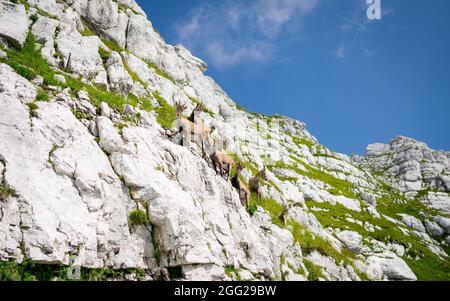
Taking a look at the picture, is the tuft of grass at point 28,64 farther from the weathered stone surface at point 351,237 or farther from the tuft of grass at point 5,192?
the weathered stone surface at point 351,237

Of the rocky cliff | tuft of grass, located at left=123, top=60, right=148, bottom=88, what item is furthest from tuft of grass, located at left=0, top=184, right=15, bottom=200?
tuft of grass, located at left=123, top=60, right=148, bottom=88

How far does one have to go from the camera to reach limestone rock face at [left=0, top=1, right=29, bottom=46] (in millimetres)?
27761

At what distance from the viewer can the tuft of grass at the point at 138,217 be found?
19.0m

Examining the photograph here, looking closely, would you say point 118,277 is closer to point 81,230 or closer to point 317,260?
point 81,230

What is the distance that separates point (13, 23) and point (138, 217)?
75.7ft

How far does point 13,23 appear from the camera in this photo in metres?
29.2

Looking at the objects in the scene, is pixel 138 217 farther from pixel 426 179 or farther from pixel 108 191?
pixel 426 179

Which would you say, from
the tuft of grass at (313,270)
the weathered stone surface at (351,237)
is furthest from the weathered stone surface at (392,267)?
the tuft of grass at (313,270)

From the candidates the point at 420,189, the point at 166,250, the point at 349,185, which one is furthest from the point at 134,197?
the point at 420,189

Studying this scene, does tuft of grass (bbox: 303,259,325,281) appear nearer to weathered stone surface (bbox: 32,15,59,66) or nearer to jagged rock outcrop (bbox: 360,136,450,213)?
weathered stone surface (bbox: 32,15,59,66)

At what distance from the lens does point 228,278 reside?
20.9 metres

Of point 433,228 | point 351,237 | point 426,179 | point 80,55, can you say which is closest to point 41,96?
point 80,55

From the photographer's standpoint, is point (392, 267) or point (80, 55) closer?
point (80, 55)
